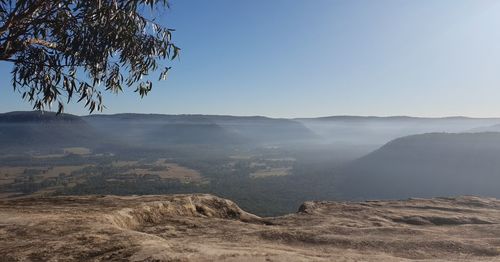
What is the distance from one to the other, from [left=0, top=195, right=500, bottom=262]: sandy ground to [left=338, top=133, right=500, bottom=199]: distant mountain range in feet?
345

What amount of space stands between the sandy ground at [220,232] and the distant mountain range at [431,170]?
105 meters

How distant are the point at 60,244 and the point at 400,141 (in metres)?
174

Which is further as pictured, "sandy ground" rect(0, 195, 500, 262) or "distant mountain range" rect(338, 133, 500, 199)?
"distant mountain range" rect(338, 133, 500, 199)

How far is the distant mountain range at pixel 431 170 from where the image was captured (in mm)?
116625

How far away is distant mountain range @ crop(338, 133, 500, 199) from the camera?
383ft

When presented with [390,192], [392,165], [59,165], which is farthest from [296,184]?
[59,165]

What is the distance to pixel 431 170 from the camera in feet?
440

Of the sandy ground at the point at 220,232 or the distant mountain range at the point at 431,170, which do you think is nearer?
the sandy ground at the point at 220,232

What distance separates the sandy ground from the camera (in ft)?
24.4

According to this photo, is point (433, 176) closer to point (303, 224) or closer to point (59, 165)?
point (303, 224)

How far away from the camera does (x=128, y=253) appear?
712cm

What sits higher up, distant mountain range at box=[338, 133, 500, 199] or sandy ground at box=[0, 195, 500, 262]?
sandy ground at box=[0, 195, 500, 262]

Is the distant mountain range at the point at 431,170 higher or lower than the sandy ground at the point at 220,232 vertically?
lower

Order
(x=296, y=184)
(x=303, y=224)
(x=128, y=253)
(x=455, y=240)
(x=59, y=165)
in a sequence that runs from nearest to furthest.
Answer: (x=128, y=253) → (x=455, y=240) → (x=303, y=224) → (x=296, y=184) → (x=59, y=165)
